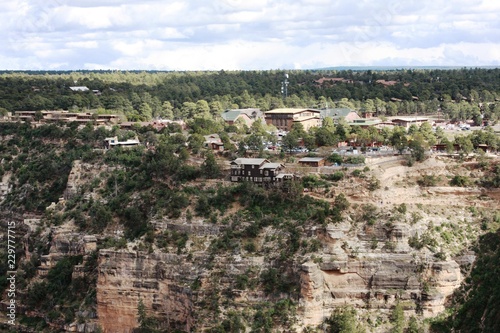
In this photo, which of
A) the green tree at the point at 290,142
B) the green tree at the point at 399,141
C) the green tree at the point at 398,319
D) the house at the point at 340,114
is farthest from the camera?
the house at the point at 340,114

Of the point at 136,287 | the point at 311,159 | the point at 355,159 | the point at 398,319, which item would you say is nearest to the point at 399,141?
the point at 355,159

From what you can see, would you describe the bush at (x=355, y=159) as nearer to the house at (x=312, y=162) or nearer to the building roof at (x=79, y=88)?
the house at (x=312, y=162)

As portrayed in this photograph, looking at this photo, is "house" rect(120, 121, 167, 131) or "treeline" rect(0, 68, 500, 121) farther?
"treeline" rect(0, 68, 500, 121)

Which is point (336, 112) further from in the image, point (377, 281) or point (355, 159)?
point (377, 281)

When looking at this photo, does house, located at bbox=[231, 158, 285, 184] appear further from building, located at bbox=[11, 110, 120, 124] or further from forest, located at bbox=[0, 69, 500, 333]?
building, located at bbox=[11, 110, 120, 124]

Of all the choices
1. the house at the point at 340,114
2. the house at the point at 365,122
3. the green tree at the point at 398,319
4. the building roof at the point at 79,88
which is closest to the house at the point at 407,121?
the house at the point at 365,122

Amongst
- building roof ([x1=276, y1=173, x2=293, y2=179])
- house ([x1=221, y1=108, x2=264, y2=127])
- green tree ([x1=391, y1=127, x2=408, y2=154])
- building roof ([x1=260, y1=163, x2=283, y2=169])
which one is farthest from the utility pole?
building roof ([x1=276, y1=173, x2=293, y2=179])
